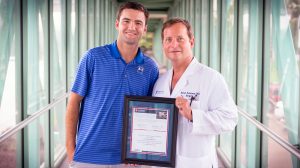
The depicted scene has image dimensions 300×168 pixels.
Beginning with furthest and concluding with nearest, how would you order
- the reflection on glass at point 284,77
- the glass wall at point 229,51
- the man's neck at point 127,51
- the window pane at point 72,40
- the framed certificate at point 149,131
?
1. the window pane at point 72,40
2. the glass wall at point 229,51
3. the reflection on glass at point 284,77
4. the man's neck at point 127,51
5. the framed certificate at point 149,131

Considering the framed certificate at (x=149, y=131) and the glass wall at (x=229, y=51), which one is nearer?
the framed certificate at (x=149, y=131)

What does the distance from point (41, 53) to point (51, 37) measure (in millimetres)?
335

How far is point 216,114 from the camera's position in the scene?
2.04 metres

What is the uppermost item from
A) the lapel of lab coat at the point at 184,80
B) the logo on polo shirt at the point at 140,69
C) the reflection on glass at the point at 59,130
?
the logo on polo shirt at the point at 140,69

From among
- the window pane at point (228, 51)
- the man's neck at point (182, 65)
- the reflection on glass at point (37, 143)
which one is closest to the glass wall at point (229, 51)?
the window pane at point (228, 51)

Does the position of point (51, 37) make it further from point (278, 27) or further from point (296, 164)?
point (296, 164)

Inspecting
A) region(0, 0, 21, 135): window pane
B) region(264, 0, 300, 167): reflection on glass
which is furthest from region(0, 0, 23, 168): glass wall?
region(264, 0, 300, 167): reflection on glass

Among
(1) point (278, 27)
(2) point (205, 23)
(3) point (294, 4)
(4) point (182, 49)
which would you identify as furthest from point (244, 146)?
(2) point (205, 23)

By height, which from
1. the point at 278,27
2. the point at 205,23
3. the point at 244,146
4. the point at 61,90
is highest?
the point at 205,23

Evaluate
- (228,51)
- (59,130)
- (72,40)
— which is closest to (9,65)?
(59,130)

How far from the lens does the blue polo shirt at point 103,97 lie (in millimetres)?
2215

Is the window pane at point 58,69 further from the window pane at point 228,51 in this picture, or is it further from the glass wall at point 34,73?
the window pane at point 228,51

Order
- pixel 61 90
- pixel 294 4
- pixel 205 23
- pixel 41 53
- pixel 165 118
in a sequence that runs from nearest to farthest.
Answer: pixel 165 118 → pixel 294 4 → pixel 41 53 → pixel 61 90 → pixel 205 23

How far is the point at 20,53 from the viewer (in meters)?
3.37
